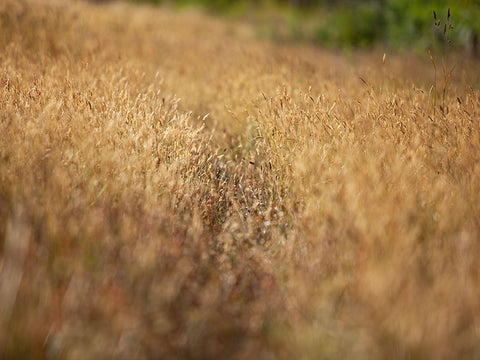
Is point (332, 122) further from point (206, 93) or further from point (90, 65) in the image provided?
point (90, 65)

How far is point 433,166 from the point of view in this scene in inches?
87.3

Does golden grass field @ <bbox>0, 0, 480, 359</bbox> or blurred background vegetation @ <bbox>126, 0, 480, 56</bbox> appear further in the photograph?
blurred background vegetation @ <bbox>126, 0, 480, 56</bbox>

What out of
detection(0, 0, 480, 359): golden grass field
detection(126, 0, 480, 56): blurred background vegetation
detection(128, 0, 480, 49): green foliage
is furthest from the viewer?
detection(128, 0, 480, 49): green foliage

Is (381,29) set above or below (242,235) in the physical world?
above

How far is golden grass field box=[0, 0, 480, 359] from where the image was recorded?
1.28 m

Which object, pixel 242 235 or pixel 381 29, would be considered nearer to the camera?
pixel 242 235

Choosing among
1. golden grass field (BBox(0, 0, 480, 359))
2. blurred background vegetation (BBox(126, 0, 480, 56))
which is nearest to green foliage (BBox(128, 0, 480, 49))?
blurred background vegetation (BBox(126, 0, 480, 56))

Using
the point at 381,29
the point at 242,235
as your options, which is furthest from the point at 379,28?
the point at 242,235

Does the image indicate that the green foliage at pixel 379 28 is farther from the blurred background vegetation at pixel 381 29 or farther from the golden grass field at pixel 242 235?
the golden grass field at pixel 242 235

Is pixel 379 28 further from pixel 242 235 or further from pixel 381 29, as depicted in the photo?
pixel 242 235

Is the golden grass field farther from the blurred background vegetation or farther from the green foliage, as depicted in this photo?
the green foliage

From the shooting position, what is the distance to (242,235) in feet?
6.86

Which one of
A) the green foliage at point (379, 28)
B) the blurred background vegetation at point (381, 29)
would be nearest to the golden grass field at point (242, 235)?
the blurred background vegetation at point (381, 29)

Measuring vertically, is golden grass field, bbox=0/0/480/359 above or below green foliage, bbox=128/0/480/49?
below
